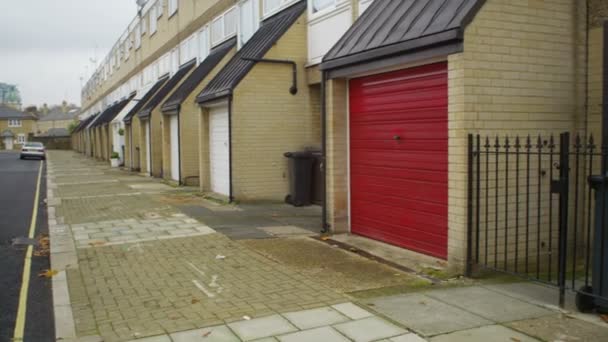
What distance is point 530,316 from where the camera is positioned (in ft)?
17.3

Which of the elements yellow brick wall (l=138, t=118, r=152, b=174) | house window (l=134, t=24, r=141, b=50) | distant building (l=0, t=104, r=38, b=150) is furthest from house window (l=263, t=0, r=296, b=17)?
distant building (l=0, t=104, r=38, b=150)

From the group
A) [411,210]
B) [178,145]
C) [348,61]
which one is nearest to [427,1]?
[348,61]

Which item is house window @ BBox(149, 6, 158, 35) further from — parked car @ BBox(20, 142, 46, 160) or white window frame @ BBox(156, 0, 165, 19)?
parked car @ BBox(20, 142, 46, 160)

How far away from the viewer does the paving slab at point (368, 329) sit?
4797 millimetres

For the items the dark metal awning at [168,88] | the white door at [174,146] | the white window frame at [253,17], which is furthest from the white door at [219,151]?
the dark metal awning at [168,88]

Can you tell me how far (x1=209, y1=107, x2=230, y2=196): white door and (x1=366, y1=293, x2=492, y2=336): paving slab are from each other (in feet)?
30.3

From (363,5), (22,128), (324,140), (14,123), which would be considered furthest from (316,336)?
(14,123)

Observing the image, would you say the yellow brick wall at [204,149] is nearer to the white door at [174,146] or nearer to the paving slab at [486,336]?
the white door at [174,146]

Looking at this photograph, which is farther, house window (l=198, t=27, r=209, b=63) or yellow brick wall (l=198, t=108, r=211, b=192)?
house window (l=198, t=27, r=209, b=63)

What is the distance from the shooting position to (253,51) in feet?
46.7

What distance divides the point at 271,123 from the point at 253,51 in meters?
1.86

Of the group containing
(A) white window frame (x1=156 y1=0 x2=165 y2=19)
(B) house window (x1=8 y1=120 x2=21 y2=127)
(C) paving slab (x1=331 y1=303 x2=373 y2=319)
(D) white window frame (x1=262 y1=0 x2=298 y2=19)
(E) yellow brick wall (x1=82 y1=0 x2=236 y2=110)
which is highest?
(A) white window frame (x1=156 y1=0 x2=165 y2=19)

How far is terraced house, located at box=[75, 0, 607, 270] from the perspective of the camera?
6723mm

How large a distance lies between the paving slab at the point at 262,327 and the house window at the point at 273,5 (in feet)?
35.9
